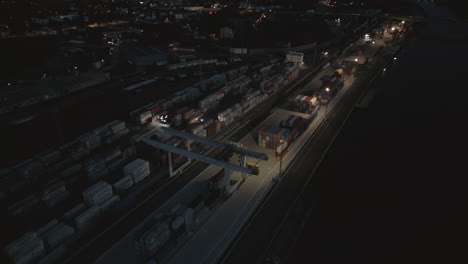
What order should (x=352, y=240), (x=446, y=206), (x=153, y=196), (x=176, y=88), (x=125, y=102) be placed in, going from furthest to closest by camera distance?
(x=176, y=88) < (x=125, y=102) < (x=446, y=206) < (x=153, y=196) < (x=352, y=240)

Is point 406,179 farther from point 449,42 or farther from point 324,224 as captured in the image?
point 449,42

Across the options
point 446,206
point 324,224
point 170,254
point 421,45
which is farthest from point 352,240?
point 421,45

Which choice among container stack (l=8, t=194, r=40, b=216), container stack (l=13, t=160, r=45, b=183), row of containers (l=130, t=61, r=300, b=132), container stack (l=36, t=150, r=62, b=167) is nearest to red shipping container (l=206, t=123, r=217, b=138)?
row of containers (l=130, t=61, r=300, b=132)

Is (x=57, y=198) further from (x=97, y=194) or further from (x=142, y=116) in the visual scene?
(x=142, y=116)

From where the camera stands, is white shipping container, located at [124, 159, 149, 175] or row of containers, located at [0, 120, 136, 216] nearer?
row of containers, located at [0, 120, 136, 216]

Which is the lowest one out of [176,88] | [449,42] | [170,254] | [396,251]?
[396,251]

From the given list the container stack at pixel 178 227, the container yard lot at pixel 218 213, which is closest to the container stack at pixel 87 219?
the container yard lot at pixel 218 213

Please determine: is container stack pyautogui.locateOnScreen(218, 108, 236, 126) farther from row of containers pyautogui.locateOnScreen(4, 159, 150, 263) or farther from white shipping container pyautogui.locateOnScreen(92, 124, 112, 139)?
row of containers pyautogui.locateOnScreen(4, 159, 150, 263)
